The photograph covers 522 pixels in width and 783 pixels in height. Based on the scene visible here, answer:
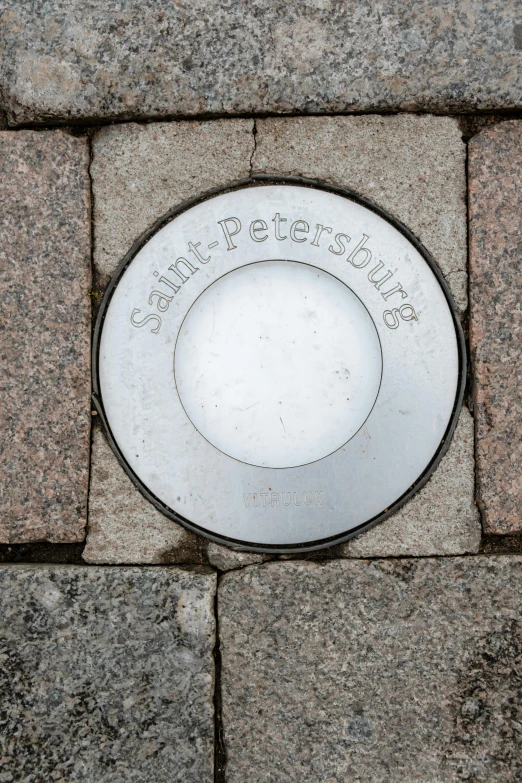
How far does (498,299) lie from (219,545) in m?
1.03

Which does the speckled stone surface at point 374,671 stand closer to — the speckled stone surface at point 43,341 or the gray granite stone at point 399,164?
the speckled stone surface at point 43,341

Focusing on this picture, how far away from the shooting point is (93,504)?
1599mm

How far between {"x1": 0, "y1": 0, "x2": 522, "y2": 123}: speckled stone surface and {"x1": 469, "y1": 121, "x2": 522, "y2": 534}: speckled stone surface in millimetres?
158

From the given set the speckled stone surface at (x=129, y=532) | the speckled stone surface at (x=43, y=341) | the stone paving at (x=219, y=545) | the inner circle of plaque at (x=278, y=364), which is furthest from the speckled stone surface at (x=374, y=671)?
the speckled stone surface at (x=43, y=341)

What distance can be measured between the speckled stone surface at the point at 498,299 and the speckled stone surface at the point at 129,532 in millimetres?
847

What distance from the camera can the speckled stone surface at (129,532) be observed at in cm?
159

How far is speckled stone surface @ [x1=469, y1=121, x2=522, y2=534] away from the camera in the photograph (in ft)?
5.18

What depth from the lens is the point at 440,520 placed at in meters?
1.58

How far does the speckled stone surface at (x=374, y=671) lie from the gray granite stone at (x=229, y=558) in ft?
0.09

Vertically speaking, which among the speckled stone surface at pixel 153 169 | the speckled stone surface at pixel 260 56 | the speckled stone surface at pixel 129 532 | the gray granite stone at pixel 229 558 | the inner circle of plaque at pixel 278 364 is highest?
the speckled stone surface at pixel 260 56

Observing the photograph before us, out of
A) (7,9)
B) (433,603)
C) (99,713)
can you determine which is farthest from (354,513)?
(7,9)

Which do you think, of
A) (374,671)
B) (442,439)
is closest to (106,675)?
(374,671)

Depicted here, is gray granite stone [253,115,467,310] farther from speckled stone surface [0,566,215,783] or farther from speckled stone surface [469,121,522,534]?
speckled stone surface [0,566,215,783]

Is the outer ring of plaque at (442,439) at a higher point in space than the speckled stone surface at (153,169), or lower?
lower
